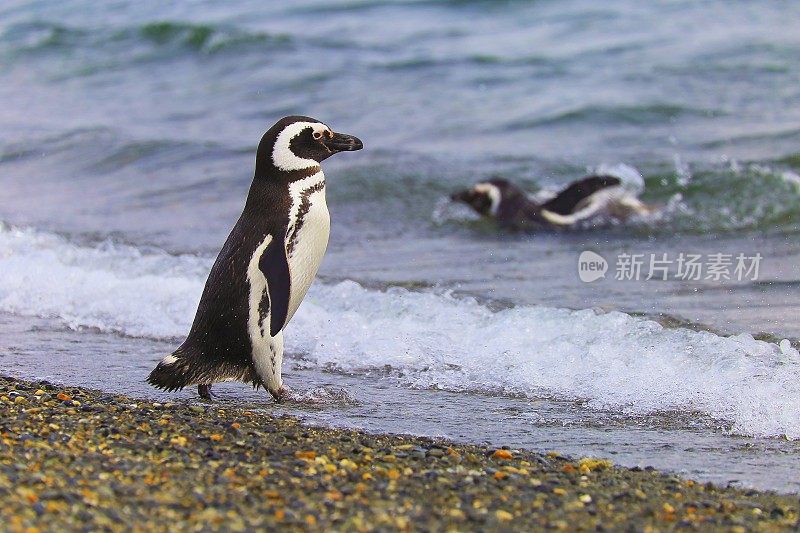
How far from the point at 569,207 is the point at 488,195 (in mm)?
717

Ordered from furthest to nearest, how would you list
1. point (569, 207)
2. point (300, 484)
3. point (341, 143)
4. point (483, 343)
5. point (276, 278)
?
1. point (569, 207)
2. point (483, 343)
3. point (341, 143)
4. point (276, 278)
5. point (300, 484)

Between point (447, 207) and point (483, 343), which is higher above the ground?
point (447, 207)

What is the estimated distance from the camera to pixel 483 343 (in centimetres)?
571

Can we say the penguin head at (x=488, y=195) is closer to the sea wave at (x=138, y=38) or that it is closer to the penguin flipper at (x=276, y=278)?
the penguin flipper at (x=276, y=278)

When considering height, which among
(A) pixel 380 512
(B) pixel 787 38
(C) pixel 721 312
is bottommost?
(A) pixel 380 512

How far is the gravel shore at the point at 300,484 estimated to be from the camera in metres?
Result: 3.13

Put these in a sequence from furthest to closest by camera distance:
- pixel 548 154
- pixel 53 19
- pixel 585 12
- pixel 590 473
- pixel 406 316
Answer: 1. pixel 53 19
2. pixel 585 12
3. pixel 548 154
4. pixel 406 316
5. pixel 590 473

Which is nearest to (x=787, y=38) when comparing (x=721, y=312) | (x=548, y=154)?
(x=548, y=154)

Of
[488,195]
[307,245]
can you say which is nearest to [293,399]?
[307,245]

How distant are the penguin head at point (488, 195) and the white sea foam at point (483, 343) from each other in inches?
114

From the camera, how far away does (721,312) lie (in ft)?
21.0

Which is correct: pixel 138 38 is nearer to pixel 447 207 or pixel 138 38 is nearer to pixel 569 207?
pixel 447 207

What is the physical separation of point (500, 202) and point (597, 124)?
3.28 meters

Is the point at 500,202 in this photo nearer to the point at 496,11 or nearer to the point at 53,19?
the point at 496,11
